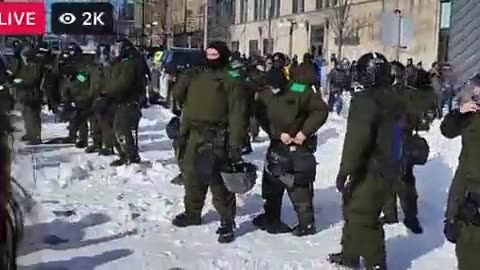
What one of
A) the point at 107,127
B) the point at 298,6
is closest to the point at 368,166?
the point at 107,127

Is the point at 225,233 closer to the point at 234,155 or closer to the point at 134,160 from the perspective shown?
the point at 234,155

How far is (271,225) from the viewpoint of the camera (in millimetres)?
8234

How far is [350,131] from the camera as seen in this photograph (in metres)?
6.25

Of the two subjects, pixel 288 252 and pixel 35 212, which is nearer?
pixel 35 212

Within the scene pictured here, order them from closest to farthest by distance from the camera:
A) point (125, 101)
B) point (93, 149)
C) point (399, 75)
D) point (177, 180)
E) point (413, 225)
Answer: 1. point (413, 225)
2. point (399, 75)
3. point (177, 180)
4. point (125, 101)
5. point (93, 149)

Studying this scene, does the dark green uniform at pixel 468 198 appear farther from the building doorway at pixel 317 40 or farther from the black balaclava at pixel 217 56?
the building doorway at pixel 317 40

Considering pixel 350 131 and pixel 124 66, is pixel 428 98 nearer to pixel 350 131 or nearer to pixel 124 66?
pixel 350 131

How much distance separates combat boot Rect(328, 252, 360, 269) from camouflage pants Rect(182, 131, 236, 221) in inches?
45.3

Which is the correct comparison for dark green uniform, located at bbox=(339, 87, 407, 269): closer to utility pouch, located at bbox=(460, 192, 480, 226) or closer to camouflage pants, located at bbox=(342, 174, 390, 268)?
camouflage pants, located at bbox=(342, 174, 390, 268)

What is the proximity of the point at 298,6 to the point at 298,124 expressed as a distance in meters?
42.0

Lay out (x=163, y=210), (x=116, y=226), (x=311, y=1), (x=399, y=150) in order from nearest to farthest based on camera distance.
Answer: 1. (x=399, y=150)
2. (x=116, y=226)
3. (x=163, y=210)
4. (x=311, y=1)

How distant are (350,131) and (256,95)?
82.2 inches

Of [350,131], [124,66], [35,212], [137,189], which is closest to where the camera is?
[35,212]

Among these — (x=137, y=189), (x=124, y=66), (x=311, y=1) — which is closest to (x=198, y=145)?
(x=137, y=189)
